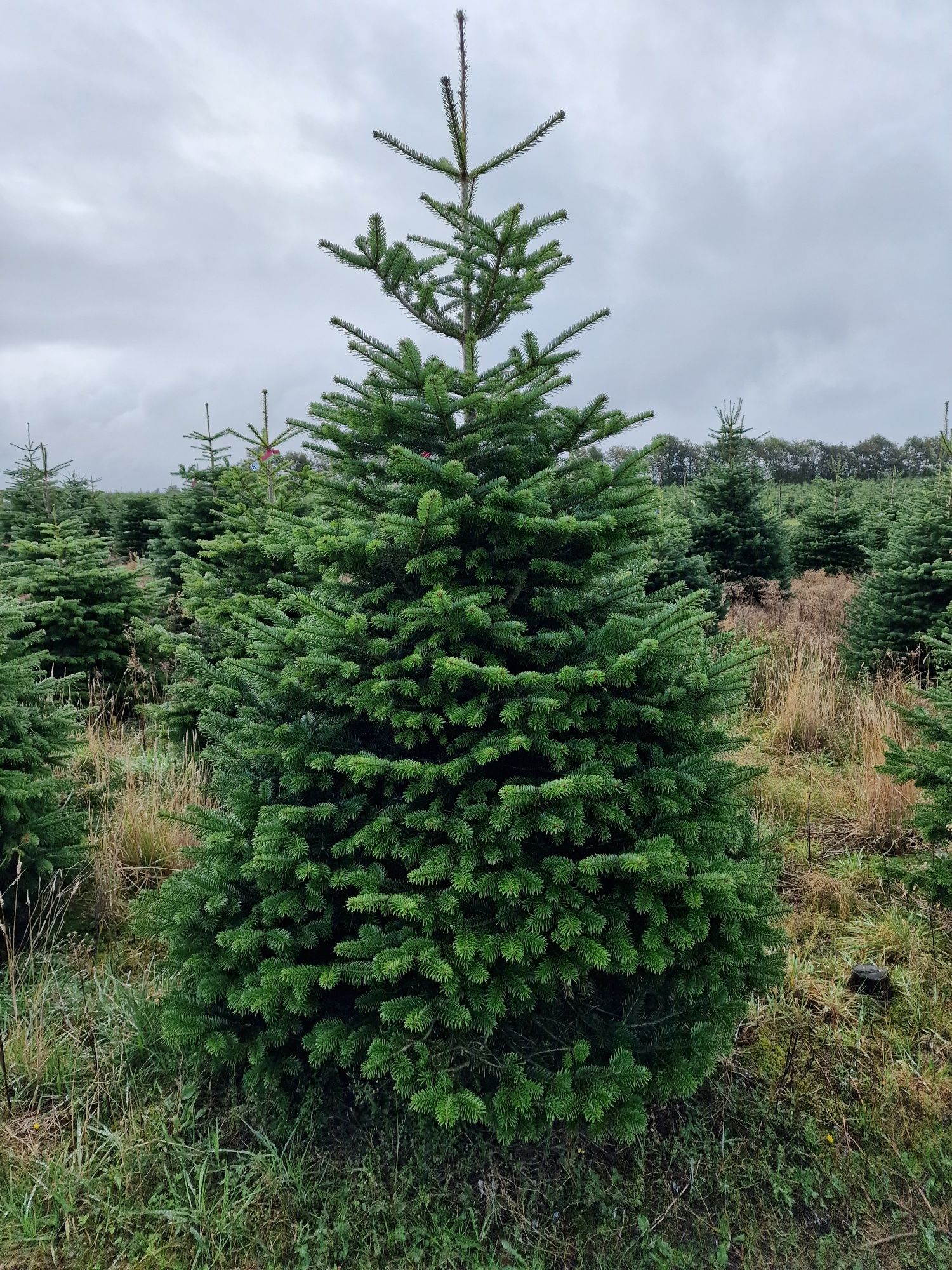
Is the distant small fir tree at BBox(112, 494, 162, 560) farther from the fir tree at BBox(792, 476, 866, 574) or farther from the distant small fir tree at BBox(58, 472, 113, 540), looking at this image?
the fir tree at BBox(792, 476, 866, 574)

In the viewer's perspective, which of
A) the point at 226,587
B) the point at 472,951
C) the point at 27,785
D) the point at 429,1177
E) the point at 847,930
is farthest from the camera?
the point at 226,587

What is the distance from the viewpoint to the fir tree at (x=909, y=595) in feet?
23.2

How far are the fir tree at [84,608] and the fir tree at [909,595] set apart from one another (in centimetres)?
730

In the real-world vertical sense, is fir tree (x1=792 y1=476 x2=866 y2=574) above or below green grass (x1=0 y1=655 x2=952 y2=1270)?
above

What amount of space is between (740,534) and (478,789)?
9.51 m

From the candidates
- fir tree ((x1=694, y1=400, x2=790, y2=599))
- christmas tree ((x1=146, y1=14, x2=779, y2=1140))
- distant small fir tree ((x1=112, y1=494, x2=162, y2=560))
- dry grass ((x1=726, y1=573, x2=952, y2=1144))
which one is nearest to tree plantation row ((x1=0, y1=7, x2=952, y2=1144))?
christmas tree ((x1=146, y1=14, x2=779, y2=1140))

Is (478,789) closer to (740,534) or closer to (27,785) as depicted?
(27,785)

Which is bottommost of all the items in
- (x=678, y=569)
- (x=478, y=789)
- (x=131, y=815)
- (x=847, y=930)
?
(x=847, y=930)

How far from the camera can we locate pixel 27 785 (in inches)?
133

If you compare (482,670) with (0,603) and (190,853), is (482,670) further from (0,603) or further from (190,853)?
(0,603)

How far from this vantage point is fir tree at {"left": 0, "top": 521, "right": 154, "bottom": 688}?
677 cm

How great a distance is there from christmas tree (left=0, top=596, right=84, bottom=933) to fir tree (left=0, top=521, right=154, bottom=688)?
3002 millimetres

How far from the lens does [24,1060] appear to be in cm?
270

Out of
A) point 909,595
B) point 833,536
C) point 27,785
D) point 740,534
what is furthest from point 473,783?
point 833,536
